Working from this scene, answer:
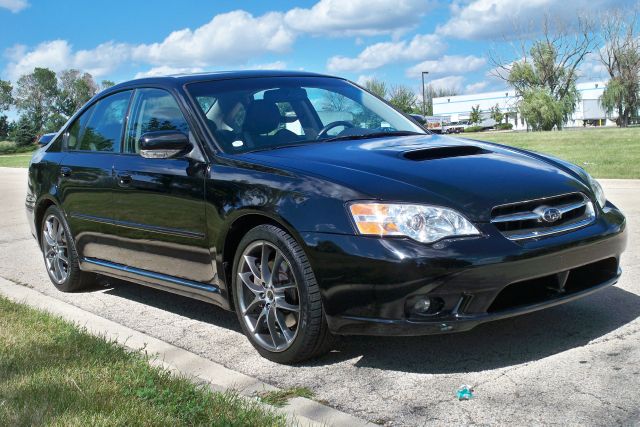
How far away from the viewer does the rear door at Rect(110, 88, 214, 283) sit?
4461 mm

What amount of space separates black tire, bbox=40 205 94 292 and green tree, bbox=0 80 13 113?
4629 inches

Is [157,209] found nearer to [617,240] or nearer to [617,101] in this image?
[617,240]

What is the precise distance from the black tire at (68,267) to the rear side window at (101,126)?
59cm

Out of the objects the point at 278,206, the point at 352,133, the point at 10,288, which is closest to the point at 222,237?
the point at 278,206

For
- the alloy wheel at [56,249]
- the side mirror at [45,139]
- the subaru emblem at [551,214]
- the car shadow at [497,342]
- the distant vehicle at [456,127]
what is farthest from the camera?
the distant vehicle at [456,127]

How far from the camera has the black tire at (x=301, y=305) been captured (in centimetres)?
374

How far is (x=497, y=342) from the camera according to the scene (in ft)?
13.6

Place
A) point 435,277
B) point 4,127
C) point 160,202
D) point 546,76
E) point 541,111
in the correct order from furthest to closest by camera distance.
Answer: point 4,127
point 546,76
point 541,111
point 160,202
point 435,277

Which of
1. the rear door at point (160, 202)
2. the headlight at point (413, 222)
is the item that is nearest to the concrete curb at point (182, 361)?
the rear door at point (160, 202)

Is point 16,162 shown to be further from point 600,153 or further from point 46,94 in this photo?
A: point 46,94

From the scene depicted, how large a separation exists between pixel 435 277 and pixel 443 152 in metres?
1.05

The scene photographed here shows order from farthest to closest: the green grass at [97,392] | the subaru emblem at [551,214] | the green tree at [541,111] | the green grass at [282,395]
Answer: the green tree at [541,111] → the subaru emblem at [551,214] → the green grass at [282,395] → the green grass at [97,392]

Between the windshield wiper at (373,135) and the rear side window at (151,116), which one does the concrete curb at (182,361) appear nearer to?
the rear side window at (151,116)

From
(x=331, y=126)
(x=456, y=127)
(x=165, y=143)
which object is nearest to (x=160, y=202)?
(x=165, y=143)
